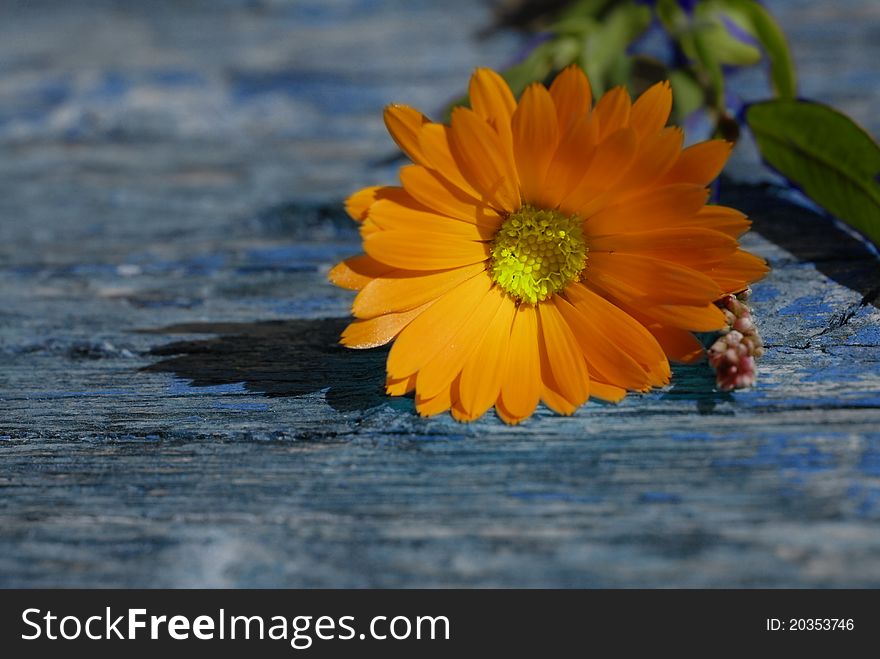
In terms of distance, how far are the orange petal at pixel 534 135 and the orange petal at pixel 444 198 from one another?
0.07m

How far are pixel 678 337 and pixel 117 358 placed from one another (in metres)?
0.92

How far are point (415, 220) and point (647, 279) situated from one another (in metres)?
0.33

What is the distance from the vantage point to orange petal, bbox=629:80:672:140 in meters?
1.13

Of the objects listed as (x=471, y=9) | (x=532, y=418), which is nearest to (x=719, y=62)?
(x=471, y=9)

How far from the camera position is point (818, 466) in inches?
43.3

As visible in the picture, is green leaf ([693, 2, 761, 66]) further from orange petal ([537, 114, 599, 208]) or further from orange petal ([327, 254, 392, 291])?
orange petal ([327, 254, 392, 291])

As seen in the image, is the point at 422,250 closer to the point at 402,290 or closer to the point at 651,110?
the point at 402,290

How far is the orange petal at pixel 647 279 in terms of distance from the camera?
1160mm

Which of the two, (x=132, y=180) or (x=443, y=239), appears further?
(x=132, y=180)

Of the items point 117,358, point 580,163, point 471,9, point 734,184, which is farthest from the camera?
point 471,9

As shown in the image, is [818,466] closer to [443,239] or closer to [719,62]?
Result: [443,239]

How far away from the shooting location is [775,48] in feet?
6.00
